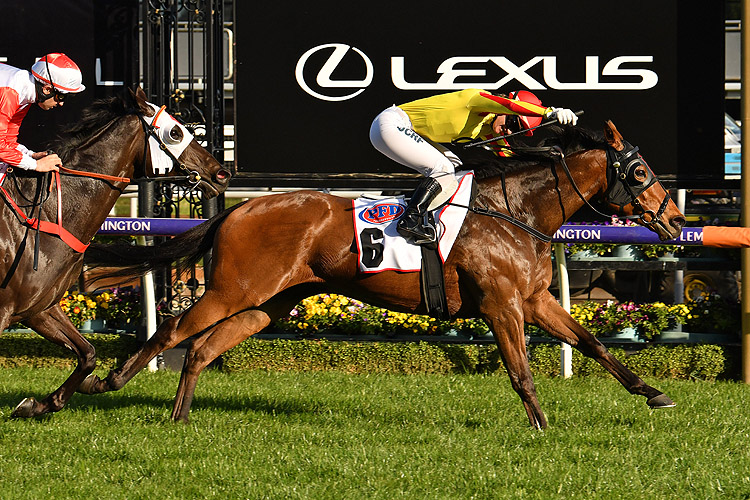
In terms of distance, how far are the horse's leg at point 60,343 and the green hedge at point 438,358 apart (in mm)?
1935

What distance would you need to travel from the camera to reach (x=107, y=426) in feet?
17.7

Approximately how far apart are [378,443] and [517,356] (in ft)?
2.92

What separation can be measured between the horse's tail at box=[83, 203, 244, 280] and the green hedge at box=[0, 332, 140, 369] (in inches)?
67.9

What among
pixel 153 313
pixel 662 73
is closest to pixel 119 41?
pixel 153 313

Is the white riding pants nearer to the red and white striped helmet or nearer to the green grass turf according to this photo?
the green grass turf

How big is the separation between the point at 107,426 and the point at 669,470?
293 centimetres

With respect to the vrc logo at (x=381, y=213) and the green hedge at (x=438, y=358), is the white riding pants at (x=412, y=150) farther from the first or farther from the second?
the green hedge at (x=438, y=358)

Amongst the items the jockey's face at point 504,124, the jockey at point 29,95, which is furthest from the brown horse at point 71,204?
the jockey's face at point 504,124

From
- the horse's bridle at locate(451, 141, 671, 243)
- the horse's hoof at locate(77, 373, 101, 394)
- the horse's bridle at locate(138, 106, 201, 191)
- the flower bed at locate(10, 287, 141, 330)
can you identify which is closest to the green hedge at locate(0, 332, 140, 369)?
the flower bed at locate(10, 287, 141, 330)

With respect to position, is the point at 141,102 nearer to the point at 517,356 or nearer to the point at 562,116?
the point at 562,116

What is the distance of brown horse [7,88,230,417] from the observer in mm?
4984

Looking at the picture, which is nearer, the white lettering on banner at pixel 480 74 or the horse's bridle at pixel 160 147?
the horse's bridle at pixel 160 147

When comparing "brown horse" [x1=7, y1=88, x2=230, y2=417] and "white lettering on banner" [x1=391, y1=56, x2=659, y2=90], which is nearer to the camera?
"brown horse" [x1=7, y1=88, x2=230, y2=417]

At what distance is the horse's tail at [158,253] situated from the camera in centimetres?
570
